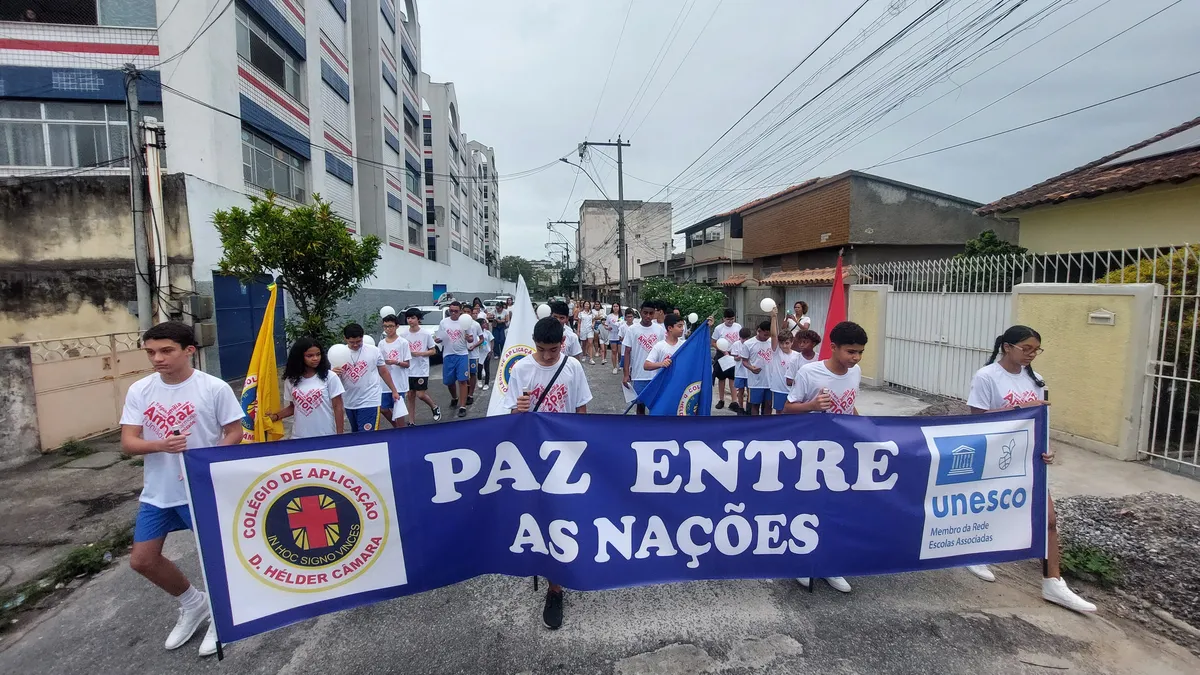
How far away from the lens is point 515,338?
5.22 metres

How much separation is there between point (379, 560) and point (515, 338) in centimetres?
265

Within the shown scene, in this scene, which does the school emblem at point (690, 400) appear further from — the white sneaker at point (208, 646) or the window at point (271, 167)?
the window at point (271, 167)

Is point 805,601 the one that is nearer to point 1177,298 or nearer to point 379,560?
point 379,560

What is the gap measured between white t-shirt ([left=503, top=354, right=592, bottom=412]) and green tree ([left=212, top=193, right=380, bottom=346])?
5963 mm

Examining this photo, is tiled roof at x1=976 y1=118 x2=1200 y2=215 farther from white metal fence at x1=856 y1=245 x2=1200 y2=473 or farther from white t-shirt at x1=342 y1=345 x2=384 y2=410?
white t-shirt at x1=342 y1=345 x2=384 y2=410

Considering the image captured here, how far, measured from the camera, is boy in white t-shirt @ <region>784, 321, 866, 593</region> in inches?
140

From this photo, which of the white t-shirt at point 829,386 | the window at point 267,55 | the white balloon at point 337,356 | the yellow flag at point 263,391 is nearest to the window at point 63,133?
the window at point 267,55

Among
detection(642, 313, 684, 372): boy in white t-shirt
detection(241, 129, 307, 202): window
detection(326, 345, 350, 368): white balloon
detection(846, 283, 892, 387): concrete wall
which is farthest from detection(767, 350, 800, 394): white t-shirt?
detection(241, 129, 307, 202): window

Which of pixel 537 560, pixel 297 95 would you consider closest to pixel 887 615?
pixel 537 560

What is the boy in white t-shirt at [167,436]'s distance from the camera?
2.93 metres

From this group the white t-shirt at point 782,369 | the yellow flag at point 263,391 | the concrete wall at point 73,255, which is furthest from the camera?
the concrete wall at point 73,255

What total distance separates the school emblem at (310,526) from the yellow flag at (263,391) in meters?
1.70

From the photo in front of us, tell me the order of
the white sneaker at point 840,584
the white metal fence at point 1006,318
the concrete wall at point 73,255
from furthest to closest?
the concrete wall at point 73,255 < the white metal fence at point 1006,318 < the white sneaker at point 840,584

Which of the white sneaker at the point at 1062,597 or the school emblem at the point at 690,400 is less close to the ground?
the school emblem at the point at 690,400
